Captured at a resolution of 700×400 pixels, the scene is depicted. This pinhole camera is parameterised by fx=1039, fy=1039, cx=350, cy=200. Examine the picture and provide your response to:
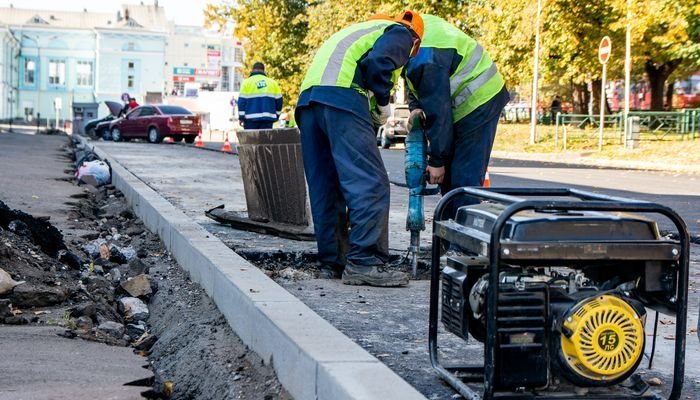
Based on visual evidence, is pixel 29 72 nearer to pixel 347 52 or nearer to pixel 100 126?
pixel 100 126

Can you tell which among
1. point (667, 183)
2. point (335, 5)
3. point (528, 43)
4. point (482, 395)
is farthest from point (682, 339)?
point (335, 5)

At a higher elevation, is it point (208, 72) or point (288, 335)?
point (208, 72)

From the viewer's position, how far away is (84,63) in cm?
11038

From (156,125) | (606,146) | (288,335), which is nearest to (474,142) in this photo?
(288,335)

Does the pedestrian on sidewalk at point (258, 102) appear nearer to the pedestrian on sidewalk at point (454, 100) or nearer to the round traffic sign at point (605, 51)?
the pedestrian on sidewalk at point (454, 100)

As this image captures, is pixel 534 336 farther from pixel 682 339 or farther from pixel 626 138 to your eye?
pixel 626 138

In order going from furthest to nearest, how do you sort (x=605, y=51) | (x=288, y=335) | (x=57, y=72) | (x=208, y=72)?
(x=208, y=72) → (x=57, y=72) → (x=605, y=51) → (x=288, y=335)

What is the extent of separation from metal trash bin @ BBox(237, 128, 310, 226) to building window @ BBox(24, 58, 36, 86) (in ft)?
345

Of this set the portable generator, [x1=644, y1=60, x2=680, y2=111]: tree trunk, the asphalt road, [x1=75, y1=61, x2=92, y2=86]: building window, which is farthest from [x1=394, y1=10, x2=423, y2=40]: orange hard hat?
[x1=75, y1=61, x2=92, y2=86]: building window

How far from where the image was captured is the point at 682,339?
3.41 meters

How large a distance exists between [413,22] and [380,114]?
25.4 inches

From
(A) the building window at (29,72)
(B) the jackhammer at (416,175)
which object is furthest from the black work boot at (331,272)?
(A) the building window at (29,72)

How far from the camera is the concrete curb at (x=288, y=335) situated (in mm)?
3279

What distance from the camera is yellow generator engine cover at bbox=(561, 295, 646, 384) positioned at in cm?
330
